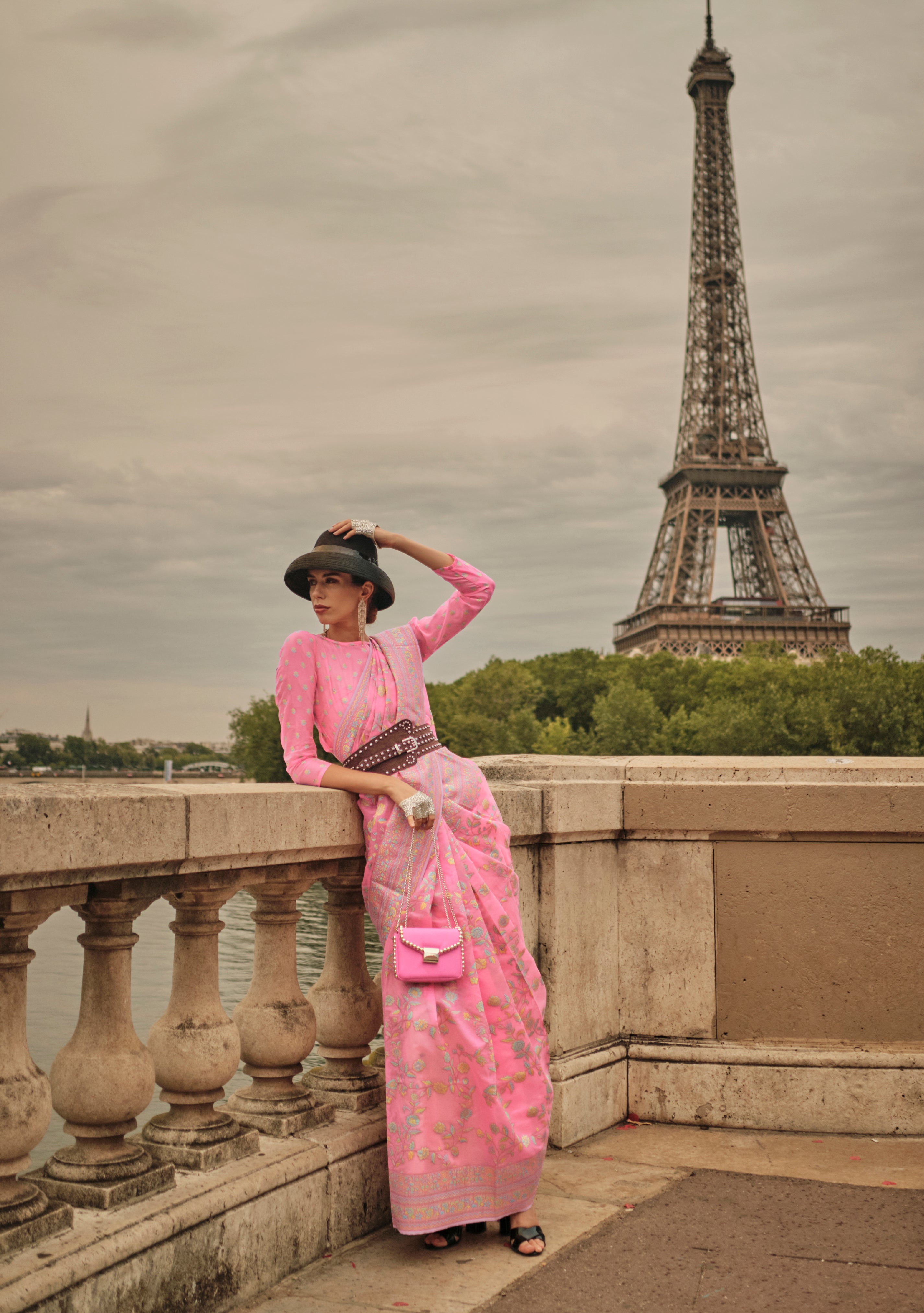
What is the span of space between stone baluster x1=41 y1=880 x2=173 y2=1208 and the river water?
20.1ft

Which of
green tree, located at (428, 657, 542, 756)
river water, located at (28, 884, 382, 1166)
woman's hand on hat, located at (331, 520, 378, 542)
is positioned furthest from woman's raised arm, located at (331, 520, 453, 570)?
green tree, located at (428, 657, 542, 756)

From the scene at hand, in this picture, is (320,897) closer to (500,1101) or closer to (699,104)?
(500,1101)

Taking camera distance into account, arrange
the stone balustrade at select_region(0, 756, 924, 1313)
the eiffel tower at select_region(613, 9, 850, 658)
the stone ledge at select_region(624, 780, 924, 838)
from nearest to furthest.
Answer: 1. the stone balustrade at select_region(0, 756, 924, 1313)
2. the stone ledge at select_region(624, 780, 924, 838)
3. the eiffel tower at select_region(613, 9, 850, 658)

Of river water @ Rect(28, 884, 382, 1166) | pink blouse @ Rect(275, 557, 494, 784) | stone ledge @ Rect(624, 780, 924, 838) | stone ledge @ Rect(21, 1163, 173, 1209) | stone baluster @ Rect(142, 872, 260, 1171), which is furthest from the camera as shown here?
river water @ Rect(28, 884, 382, 1166)

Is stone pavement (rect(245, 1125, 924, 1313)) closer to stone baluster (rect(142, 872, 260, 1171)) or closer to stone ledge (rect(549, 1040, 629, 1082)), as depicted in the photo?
stone ledge (rect(549, 1040, 629, 1082))

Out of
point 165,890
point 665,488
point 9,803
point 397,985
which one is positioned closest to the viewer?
point 9,803

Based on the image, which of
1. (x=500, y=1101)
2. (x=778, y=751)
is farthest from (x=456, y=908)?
(x=778, y=751)

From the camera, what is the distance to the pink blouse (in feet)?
12.8

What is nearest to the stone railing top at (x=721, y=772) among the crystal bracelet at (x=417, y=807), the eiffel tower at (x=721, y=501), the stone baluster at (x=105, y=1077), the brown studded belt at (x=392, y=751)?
the brown studded belt at (x=392, y=751)

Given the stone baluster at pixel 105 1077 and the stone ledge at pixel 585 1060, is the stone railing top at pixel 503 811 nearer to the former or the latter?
the stone baluster at pixel 105 1077

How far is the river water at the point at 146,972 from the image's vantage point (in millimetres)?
13750

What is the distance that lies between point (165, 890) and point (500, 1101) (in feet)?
3.92

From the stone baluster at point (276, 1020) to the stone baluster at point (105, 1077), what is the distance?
57 cm

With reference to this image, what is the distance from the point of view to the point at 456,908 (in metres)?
3.75
